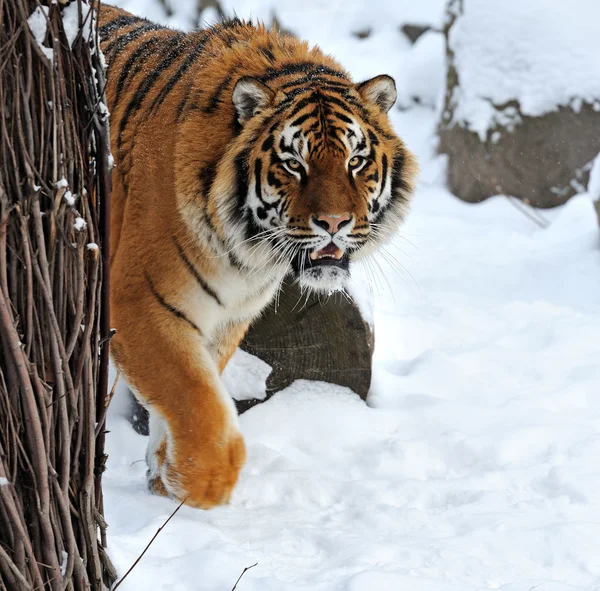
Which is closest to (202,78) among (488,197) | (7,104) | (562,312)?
(7,104)

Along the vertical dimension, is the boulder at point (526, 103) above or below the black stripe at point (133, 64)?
below

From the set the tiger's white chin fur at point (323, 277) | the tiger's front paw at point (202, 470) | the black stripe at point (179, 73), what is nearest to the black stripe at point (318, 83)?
the black stripe at point (179, 73)

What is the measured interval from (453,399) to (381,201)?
1.27 meters

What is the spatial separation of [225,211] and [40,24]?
1.37m

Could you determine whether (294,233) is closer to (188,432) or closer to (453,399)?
(188,432)

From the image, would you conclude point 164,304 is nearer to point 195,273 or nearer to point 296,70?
point 195,273

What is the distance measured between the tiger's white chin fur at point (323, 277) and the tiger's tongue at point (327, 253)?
4 cm

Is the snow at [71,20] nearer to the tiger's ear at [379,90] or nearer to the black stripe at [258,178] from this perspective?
the black stripe at [258,178]

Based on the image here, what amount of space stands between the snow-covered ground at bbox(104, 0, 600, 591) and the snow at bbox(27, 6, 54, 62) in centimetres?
117

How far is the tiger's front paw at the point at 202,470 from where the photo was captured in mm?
2838

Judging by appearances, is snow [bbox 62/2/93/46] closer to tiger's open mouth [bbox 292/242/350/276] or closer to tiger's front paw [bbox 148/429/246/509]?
tiger's open mouth [bbox 292/242/350/276]

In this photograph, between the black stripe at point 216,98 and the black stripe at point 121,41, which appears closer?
the black stripe at point 216,98

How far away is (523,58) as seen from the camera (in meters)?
7.41

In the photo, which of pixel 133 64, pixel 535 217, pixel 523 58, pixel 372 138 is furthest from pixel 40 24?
pixel 523 58
